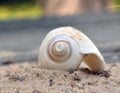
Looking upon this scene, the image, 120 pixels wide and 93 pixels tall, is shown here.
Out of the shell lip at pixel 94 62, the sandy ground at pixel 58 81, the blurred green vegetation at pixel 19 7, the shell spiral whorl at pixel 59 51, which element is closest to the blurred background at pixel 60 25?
the shell lip at pixel 94 62

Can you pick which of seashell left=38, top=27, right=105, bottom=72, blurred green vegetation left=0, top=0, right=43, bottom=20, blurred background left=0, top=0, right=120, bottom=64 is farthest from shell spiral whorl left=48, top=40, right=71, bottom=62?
blurred green vegetation left=0, top=0, right=43, bottom=20

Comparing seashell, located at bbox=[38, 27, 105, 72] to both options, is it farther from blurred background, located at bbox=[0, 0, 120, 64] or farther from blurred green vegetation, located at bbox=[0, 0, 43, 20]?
blurred green vegetation, located at bbox=[0, 0, 43, 20]

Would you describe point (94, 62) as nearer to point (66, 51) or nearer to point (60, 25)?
point (66, 51)

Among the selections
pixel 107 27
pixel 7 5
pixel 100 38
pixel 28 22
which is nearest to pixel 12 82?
pixel 100 38

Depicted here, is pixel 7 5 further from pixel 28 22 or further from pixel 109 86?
pixel 109 86

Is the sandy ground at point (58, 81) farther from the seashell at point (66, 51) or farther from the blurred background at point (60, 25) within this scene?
the blurred background at point (60, 25)
